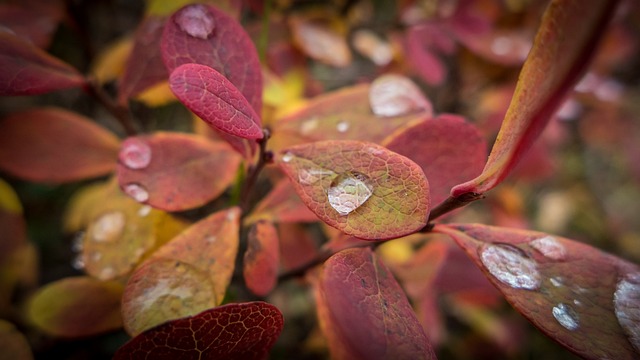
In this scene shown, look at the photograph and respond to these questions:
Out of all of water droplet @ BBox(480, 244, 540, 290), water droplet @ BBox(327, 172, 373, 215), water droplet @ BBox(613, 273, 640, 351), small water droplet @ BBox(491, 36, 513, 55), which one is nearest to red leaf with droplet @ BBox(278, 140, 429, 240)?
water droplet @ BBox(327, 172, 373, 215)

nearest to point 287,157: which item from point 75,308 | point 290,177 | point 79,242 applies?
point 290,177

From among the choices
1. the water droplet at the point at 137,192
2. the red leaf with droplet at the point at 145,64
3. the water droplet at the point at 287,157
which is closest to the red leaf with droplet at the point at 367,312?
the water droplet at the point at 287,157

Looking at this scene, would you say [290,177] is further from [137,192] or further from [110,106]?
[110,106]

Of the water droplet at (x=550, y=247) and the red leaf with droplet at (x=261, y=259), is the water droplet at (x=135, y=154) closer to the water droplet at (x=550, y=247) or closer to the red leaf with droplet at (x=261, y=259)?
the red leaf with droplet at (x=261, y=259)

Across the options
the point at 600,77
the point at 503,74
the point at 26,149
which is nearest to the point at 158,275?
the point at 26,149

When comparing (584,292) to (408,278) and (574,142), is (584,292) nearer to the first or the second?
(408,278)

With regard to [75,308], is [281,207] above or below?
above

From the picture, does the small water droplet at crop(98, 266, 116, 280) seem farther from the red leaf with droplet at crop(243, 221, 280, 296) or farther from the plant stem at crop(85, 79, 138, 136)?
the plant stem at crop(85, 79, 138, 136)
